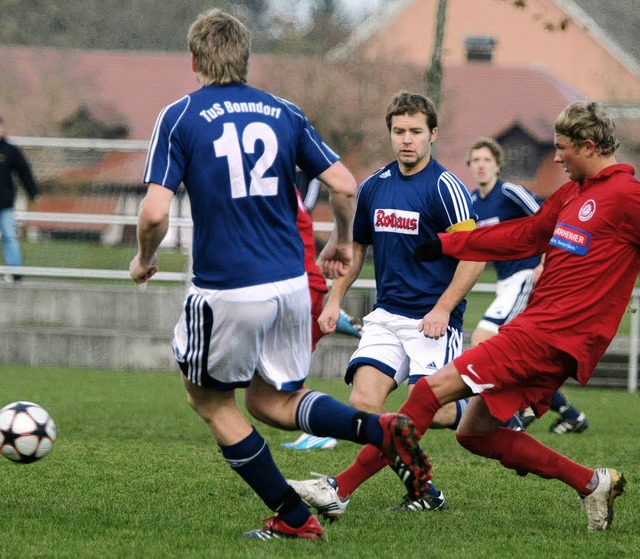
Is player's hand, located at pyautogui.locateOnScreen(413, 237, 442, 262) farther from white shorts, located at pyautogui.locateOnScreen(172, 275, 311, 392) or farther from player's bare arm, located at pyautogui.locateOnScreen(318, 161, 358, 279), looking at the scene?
white shorts, located at pyautogui.locateOnScreen(172, 275, 311, 392)

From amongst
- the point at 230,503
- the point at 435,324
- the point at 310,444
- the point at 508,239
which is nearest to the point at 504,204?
the point at 310,444

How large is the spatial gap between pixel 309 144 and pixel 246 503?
216 centimetres

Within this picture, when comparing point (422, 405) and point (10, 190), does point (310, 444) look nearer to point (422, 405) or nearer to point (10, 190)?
→ point (422, 405)

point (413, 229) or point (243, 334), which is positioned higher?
point (413, 229)

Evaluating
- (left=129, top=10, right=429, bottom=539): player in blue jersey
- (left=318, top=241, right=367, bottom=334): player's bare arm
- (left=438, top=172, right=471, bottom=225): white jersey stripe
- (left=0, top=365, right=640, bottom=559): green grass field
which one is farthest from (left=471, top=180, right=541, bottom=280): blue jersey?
(left=129, top=10, right=429, bottom=539): player in blue jersey

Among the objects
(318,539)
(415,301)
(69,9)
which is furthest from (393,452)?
(69,9)

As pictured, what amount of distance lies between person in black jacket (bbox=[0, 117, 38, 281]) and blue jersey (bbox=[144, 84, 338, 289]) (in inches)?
416

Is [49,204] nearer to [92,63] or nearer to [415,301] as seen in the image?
[415,301]

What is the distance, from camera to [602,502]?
5809 millimetres

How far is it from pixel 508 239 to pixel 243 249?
4.57ft

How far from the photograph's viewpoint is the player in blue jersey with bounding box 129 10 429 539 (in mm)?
5117

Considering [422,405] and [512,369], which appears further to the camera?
[422,405]

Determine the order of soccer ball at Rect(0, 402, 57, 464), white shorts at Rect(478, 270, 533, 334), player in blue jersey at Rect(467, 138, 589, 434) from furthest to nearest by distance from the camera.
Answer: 1. white shorts at Rect(478, 270, 533, 334)
2. player in blue jersey at Rect(467, 138, 589, 434)
3. soccer ball at Rect(0, 402, 57, 464)

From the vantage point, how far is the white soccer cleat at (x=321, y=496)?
19.1 feet
